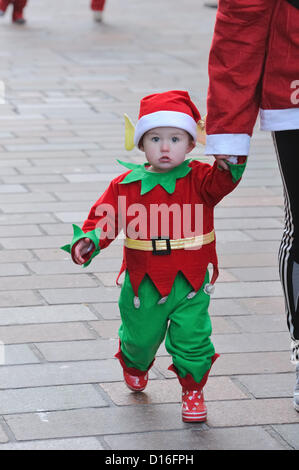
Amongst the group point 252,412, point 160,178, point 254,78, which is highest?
point 254,78

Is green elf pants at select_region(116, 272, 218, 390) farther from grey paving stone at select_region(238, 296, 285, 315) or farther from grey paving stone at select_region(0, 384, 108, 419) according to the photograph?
grey paving stone at select_region(238, 296, 285, 315)

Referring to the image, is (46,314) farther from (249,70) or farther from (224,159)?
(249,70)

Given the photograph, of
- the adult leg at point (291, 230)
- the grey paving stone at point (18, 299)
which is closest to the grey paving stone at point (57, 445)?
the adult leg at point (291, 230)

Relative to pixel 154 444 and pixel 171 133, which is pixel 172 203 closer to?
pixel 171 133

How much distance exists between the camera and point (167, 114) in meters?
3.12

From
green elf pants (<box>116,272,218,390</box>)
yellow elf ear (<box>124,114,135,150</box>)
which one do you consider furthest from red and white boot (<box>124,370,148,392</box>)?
yellow elf ear (<box>124,114,135,150</box>)

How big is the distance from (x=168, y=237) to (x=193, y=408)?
544 mm

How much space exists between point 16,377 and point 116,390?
35cm

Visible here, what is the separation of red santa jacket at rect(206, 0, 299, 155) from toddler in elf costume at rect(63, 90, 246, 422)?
0.13 meters

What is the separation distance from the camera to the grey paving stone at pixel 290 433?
301 centimetres

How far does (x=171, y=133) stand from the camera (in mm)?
3121

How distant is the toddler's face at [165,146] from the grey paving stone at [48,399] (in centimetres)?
79

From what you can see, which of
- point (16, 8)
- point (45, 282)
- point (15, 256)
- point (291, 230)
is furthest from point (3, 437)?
point (16, 8)

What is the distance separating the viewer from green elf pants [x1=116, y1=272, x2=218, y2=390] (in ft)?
10.3
